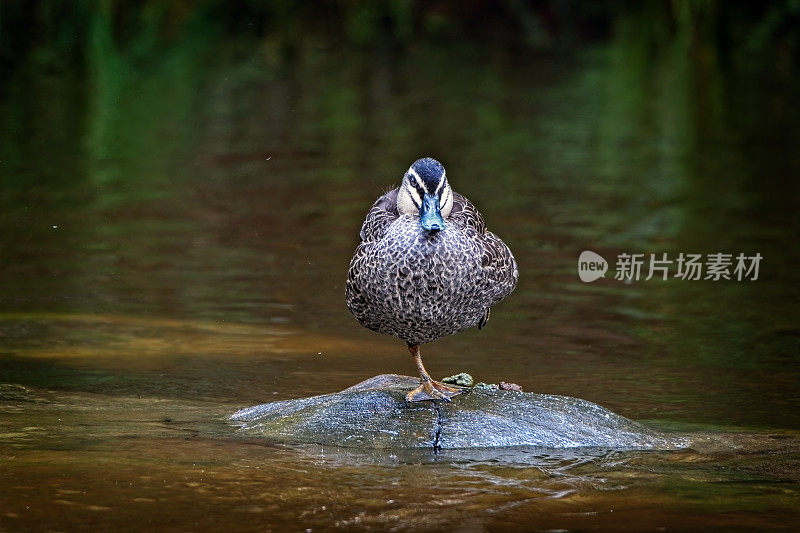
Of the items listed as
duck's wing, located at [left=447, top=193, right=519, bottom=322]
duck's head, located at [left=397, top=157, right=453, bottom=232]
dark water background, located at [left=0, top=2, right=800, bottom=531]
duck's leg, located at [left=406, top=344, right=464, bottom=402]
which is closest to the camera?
dark water background, located at [left=0, top=2, right=800, bottom=531]

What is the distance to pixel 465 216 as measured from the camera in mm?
6531

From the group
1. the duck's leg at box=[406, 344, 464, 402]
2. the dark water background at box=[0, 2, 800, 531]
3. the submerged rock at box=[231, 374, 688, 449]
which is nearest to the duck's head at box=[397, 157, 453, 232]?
the duck's leg at box=[406, 344, 464, 402]

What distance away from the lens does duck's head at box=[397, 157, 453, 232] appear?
6020mm

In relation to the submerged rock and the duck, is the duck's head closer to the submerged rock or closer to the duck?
the duck

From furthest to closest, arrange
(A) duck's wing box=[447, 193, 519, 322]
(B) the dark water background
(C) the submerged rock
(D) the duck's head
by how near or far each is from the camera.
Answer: (A) duck's wing box=[447, 193, 519, 322], (C) the submerged rock, (D) the duck's head, (B) the dark water background

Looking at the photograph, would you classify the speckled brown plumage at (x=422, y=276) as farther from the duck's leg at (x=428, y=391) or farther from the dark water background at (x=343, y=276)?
the dark water background at (x=343, y=276)

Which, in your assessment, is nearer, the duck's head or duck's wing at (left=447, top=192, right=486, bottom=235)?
the duck's head

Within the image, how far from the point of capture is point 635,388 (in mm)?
7758

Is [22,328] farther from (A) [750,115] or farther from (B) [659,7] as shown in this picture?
(B) [659,7]

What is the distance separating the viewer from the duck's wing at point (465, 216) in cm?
646

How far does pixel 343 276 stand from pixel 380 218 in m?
3.95

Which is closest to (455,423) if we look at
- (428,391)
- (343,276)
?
(428,391)

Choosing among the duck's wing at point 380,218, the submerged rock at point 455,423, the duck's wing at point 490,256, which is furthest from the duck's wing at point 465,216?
the submerged rock at point 455,423

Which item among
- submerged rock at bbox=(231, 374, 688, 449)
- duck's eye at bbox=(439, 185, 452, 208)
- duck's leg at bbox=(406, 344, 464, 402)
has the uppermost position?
duck's eye at bbox=(439, 185, 452, 208)
